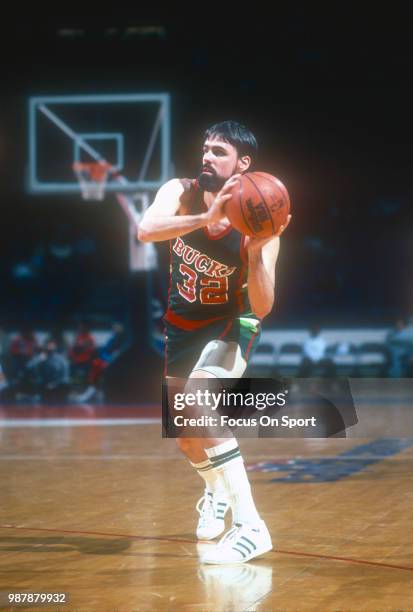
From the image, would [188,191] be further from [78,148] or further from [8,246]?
[8,246]

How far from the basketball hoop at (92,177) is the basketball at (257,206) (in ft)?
37.9

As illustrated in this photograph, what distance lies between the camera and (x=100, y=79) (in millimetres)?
17906

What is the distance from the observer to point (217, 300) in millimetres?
4602

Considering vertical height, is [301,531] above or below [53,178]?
below

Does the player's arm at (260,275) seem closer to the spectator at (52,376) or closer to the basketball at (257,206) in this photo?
the basketball at (257,206)

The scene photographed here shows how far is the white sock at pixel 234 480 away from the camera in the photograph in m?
4.32

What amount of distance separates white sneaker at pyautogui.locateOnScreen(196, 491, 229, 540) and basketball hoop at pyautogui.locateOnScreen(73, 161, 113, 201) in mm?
11018

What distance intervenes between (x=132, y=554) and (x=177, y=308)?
Result: 1.16 metres

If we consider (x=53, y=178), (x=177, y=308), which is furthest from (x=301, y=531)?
(x=53, y=178)

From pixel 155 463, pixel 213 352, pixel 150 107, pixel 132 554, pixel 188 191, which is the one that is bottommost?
pixel 155 463

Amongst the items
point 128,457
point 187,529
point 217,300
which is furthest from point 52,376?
point 217,300

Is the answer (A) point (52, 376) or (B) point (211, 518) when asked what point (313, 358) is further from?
(B) point (211, 518)

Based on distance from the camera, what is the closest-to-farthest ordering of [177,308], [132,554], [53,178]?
[132,554] → [177,308] → [53,178]

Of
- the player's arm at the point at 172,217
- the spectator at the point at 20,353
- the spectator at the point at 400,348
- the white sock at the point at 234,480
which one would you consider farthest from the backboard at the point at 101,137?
the white sock at the point at 234,480
